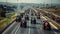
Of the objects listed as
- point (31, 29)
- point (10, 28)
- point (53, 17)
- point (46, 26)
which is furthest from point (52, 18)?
point (10, 28)

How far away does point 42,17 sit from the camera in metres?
5.07

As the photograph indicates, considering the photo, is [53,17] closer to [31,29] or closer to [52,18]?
[52,18]

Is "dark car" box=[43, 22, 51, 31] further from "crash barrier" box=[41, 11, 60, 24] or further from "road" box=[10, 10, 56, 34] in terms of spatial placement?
"crash barrier" box=[41, 11, 60, 24]

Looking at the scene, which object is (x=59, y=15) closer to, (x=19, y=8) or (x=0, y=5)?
(x=19, y=8)

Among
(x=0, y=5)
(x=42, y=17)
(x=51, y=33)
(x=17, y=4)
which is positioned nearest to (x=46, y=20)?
(x=42, y=17)

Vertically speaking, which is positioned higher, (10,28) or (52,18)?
(52,18)

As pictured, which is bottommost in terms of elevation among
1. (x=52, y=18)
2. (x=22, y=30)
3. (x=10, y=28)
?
(x=22, y=30)

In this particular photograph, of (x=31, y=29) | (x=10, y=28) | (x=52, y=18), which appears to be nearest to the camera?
(x=10, y=28)

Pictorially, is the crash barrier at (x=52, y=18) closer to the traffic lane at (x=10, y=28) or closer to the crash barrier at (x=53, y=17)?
the crash barrier at (x=53, y=17)

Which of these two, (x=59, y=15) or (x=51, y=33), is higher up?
(x=59, y=15)

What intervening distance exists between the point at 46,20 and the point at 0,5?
6.12 feet

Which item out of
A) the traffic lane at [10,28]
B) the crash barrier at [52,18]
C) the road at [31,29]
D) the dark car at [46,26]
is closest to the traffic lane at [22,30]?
the road at [31,29]

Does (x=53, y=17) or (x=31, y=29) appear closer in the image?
(x=53, y=17)

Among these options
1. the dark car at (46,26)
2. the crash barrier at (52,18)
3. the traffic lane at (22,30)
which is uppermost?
the crash barrier at (52,18)
